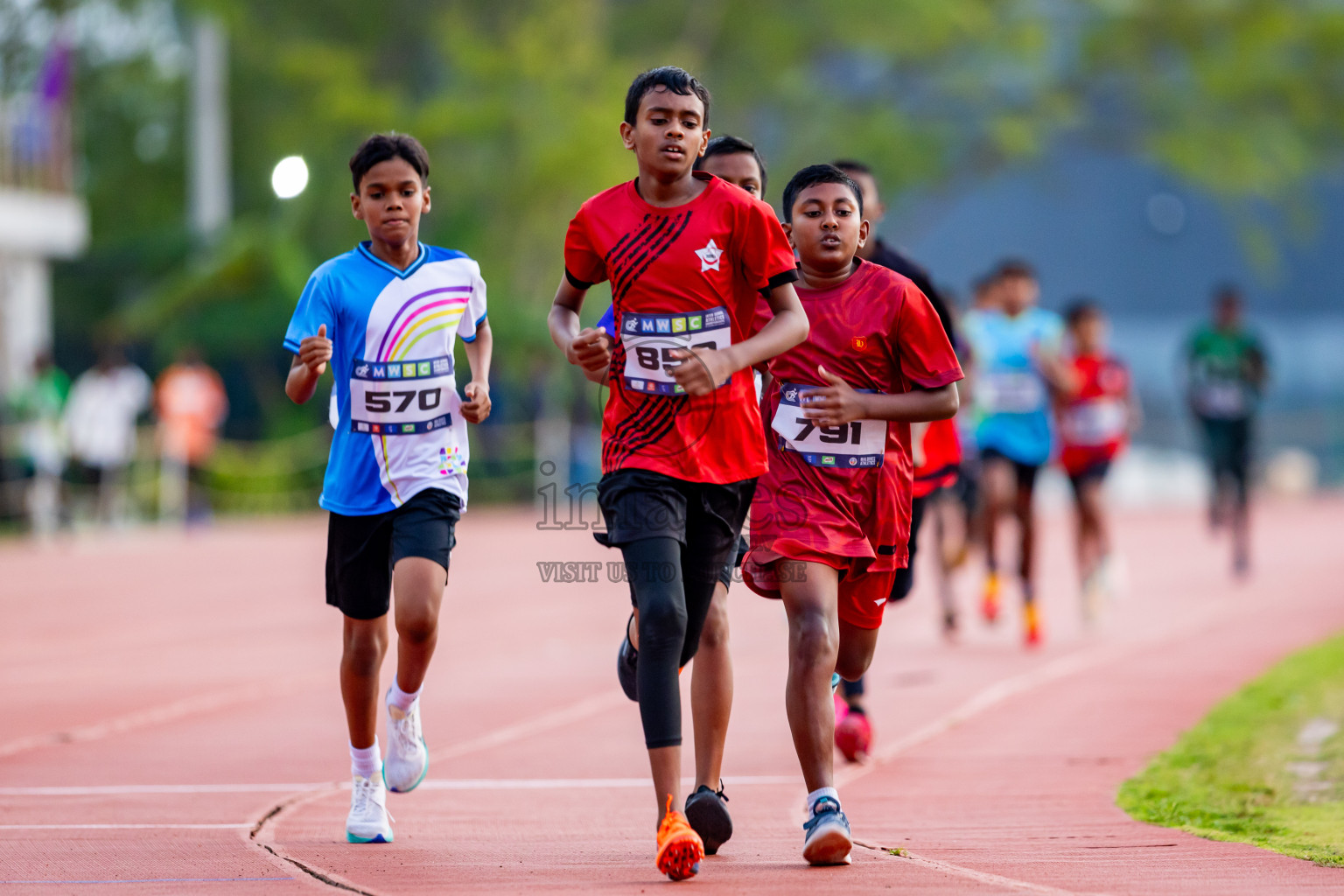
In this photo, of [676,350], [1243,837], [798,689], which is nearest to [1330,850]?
[1243,837]

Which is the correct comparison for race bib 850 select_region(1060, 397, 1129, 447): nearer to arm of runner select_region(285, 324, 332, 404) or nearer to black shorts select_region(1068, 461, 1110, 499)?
black shorts select_region(1068, 461, 1110, 499)

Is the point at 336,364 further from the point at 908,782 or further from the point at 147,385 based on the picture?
the point at 147,385

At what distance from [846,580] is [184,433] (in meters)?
19.7

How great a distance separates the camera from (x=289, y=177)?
6676 mm

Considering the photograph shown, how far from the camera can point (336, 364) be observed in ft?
19.6

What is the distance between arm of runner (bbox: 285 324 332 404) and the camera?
5641 mm

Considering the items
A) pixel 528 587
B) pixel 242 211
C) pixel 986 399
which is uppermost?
pixel 242 211

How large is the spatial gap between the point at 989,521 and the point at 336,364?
7.01 meters

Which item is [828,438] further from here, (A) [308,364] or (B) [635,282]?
(A) [308,364]

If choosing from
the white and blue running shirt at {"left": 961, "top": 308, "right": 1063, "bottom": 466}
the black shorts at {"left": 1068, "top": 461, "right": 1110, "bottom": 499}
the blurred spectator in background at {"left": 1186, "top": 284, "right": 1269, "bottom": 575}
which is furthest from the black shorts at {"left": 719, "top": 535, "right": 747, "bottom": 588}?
the blurred spectator in background at {"left": 1186, "top": 284, "right": 1269, "bottom": 575}

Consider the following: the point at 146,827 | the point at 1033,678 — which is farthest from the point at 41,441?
the point at 146,827

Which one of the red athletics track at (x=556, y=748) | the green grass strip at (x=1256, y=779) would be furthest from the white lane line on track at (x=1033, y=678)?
the green grass strip at (x=1256, y=779)

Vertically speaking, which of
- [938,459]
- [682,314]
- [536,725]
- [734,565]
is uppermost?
[682,314]

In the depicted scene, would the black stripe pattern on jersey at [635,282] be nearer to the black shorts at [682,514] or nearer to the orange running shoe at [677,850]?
the black shorts at [682,514]
